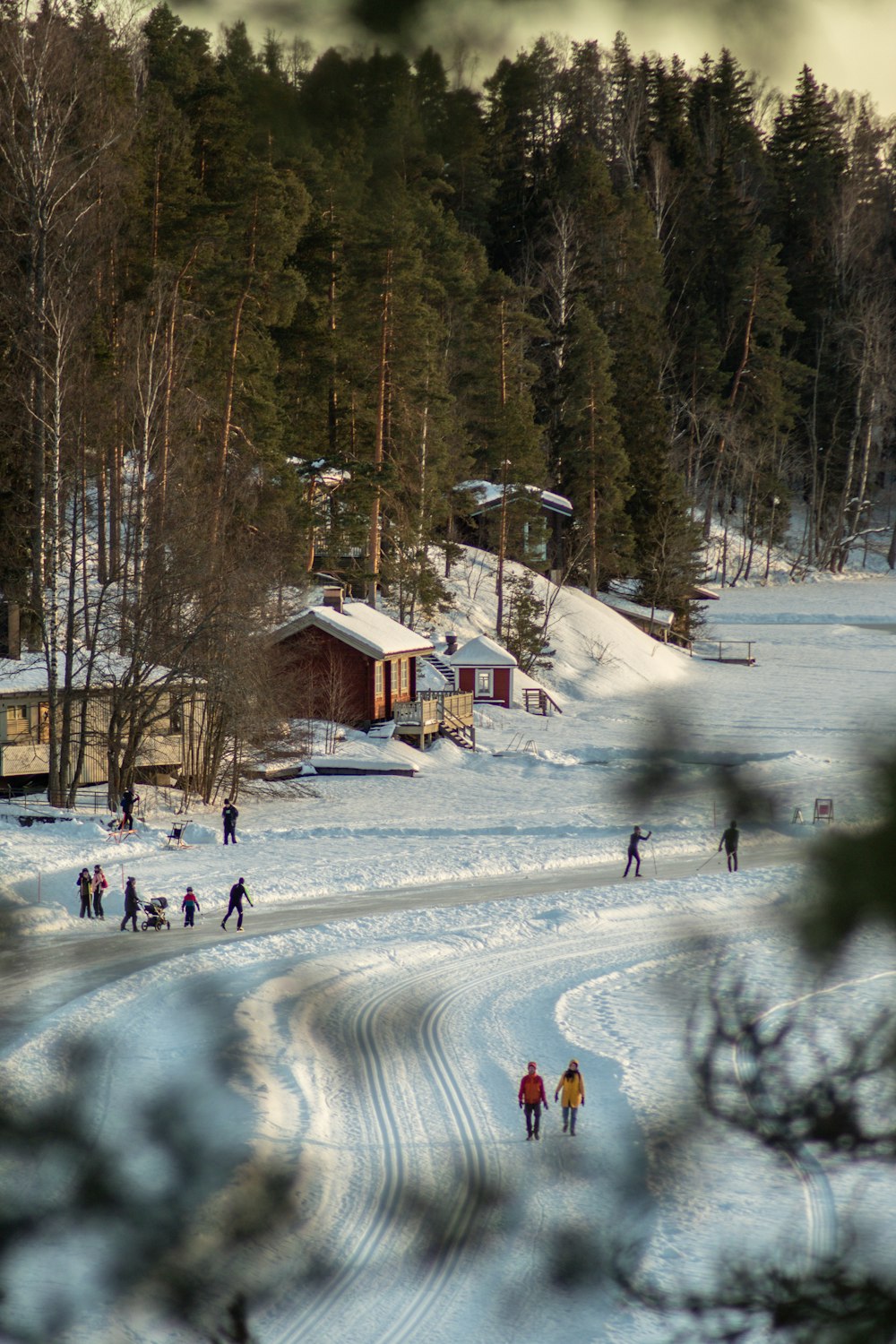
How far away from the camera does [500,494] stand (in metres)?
54.5

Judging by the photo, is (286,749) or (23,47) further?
(286,749)

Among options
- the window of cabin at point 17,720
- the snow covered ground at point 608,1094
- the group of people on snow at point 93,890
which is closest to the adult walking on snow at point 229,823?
the group of people on snow at point 93,890

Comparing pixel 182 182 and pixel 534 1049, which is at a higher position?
pixel 182 182

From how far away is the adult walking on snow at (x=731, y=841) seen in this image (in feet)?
4.35

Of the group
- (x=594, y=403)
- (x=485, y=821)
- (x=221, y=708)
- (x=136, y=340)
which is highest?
(x=594, y=403)

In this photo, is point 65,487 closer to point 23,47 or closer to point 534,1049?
point 534,1049

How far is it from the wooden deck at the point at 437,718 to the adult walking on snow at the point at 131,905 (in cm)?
1659

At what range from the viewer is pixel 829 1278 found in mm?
1702

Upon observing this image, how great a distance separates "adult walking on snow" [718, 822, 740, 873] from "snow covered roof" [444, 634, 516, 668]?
130 feet

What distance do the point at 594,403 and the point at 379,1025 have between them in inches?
2091

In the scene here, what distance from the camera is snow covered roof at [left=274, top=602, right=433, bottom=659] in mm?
36312

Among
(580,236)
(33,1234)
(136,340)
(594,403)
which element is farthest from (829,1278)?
(594,403)

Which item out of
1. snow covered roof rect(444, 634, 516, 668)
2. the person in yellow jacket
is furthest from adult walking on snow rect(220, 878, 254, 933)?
snow covered roof rect(444, 634, 516, 668)

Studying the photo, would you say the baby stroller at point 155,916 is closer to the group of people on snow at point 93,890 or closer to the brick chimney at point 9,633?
the group of people on snow at point 93,890
